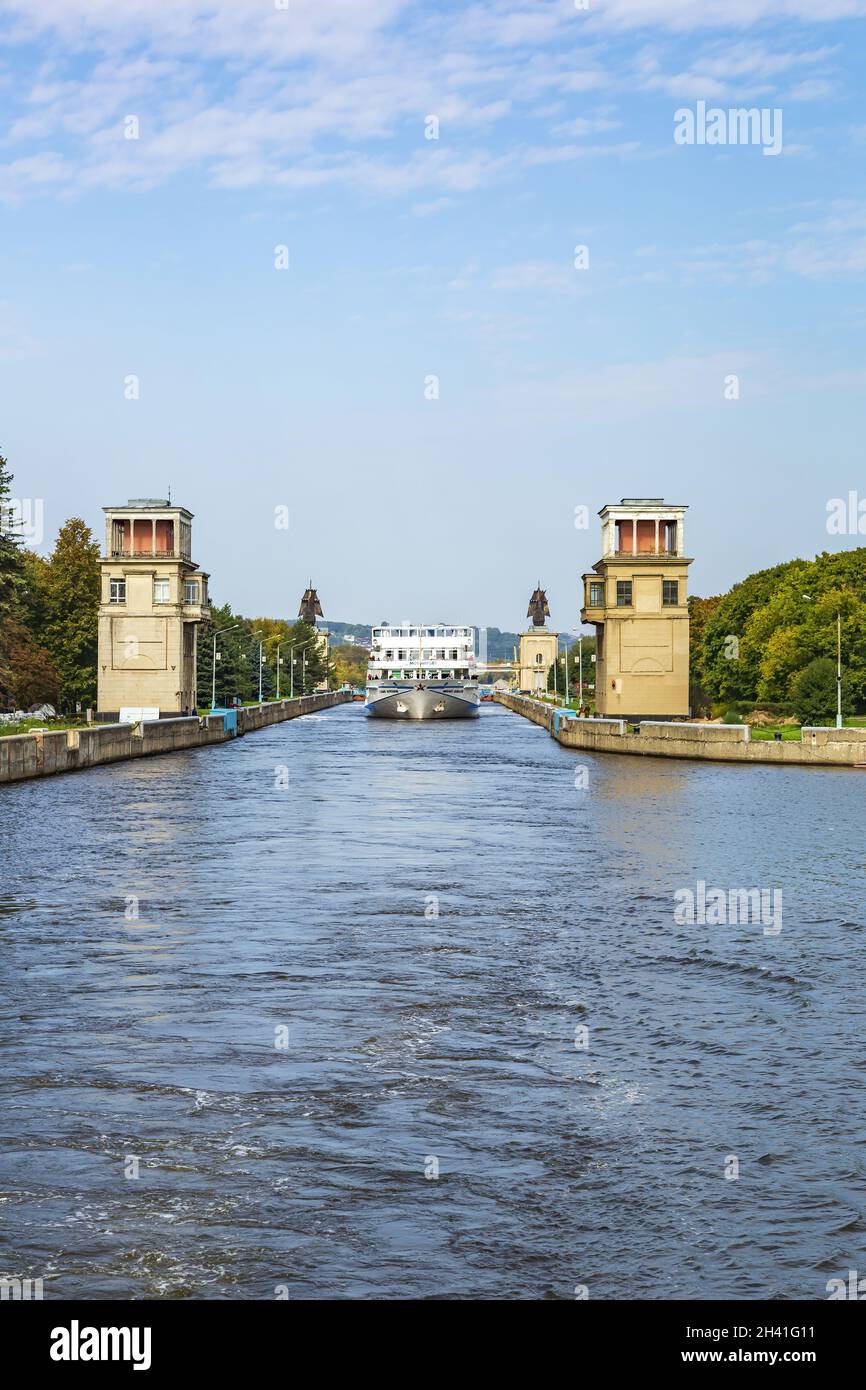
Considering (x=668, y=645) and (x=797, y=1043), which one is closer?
(x=797, y=1043)

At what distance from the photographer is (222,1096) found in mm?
15547

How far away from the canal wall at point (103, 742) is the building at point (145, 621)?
6677 millimetres

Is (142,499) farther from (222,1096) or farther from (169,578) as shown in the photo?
(222,1096)

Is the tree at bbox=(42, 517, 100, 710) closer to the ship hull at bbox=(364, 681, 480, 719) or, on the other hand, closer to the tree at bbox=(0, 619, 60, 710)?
the tree at bbox=(0, 619, 60, 710)

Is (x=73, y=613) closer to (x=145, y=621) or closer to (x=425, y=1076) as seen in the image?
(x=145, y=621)

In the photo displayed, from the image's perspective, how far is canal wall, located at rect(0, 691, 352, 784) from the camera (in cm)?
6219

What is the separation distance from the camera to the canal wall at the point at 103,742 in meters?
62.2

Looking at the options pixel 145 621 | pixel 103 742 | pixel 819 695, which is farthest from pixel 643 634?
pixel 103 742

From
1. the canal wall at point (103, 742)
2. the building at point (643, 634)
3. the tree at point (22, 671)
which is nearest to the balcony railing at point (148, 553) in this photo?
the tree at point (22, 671)

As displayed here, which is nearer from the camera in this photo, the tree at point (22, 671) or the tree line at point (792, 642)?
the tree at point (22, 671)

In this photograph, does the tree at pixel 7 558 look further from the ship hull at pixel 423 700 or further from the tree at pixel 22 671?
the ship hull at pixel 423 700
